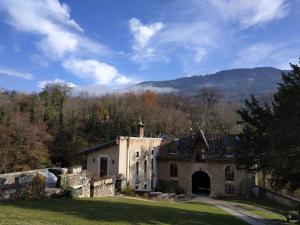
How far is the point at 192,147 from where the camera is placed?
41188mm

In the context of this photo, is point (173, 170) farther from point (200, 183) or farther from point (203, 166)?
point (203, 166)

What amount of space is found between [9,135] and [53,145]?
1331 centimetres

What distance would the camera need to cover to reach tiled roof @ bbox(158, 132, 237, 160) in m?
39.9

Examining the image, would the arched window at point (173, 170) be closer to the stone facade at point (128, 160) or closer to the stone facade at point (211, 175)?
the stone facade at point (211, 175)

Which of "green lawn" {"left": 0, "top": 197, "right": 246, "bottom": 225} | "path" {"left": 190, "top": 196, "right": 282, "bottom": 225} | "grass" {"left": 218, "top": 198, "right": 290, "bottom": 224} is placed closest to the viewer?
"green lawn" {"left": 0, "top": 197, "right": 246, "bottom": 225}

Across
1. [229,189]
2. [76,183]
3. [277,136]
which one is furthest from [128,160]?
[277,136]

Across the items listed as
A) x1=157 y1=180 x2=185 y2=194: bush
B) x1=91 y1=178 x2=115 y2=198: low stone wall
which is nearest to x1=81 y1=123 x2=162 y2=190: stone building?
x1=157 y1=180 x2=185 y2=194: bush

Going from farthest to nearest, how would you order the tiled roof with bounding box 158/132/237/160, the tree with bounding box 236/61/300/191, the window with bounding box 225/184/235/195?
the tiled roof with bounding box 158/132/237/160, the window with bounding box 225/184/235/195, the tree with bounding box 236/61/300/191

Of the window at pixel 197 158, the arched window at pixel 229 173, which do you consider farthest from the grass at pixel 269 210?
the window at pixel 197 158

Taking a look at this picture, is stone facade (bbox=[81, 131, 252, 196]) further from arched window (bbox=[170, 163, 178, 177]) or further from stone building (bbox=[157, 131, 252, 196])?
arched window (bbox=[170, 163, 178, 177])

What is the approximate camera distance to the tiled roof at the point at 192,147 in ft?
131

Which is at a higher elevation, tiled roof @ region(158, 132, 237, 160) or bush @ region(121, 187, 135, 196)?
tiled roof @ region(158, 132, 237, 160)

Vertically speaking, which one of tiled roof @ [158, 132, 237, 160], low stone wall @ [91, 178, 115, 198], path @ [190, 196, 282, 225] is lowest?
path @ [190, 196, 282, 225]

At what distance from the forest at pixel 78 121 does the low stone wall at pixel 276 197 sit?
15071 millimetres
